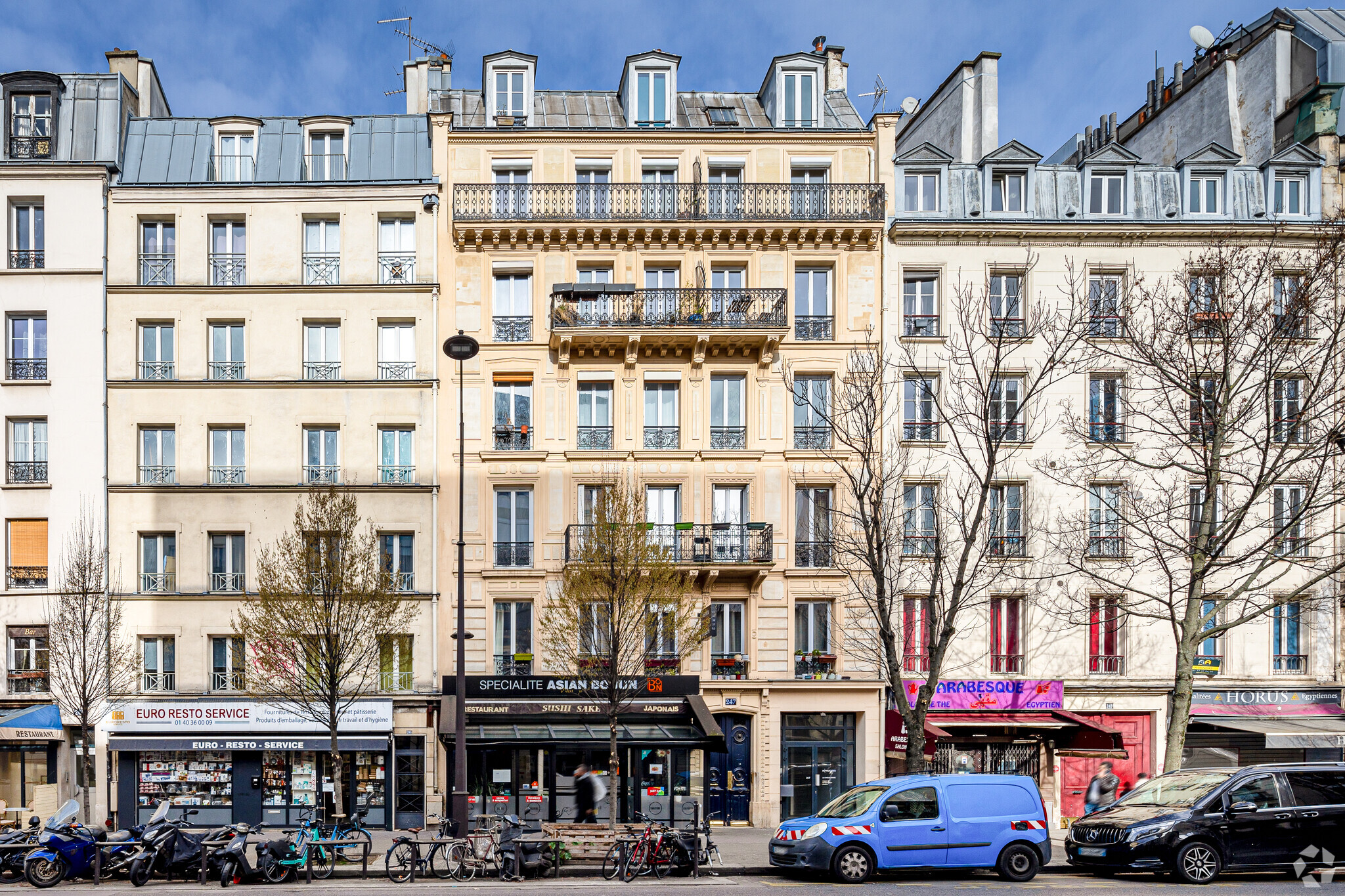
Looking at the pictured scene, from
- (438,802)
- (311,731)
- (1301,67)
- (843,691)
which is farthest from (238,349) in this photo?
(1301,67)

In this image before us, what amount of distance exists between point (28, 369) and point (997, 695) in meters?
24.1

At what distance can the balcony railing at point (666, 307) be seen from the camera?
84.9ft

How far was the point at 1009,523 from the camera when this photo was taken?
1029 inches

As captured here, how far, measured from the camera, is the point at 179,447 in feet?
85.0

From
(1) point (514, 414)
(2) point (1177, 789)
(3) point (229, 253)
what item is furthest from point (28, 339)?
(2) point (1177, 789)

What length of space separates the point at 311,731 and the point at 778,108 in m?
19.1

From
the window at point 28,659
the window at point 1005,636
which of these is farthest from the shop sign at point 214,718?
the window at point 1005,636

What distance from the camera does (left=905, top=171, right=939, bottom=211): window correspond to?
27.4 m

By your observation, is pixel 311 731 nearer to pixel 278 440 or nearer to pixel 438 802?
pixel 438 802

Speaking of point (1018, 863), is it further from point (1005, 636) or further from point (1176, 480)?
point (1176, 480)

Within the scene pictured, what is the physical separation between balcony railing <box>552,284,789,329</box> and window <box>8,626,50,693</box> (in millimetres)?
13879

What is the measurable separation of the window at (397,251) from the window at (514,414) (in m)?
3.47

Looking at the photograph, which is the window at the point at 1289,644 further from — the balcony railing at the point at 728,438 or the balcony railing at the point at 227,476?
the balcony railing at the point at 227,476

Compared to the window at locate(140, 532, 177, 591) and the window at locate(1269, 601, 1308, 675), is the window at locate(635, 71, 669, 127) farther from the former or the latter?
the window at locate(1269, 601, 1308, 675)
